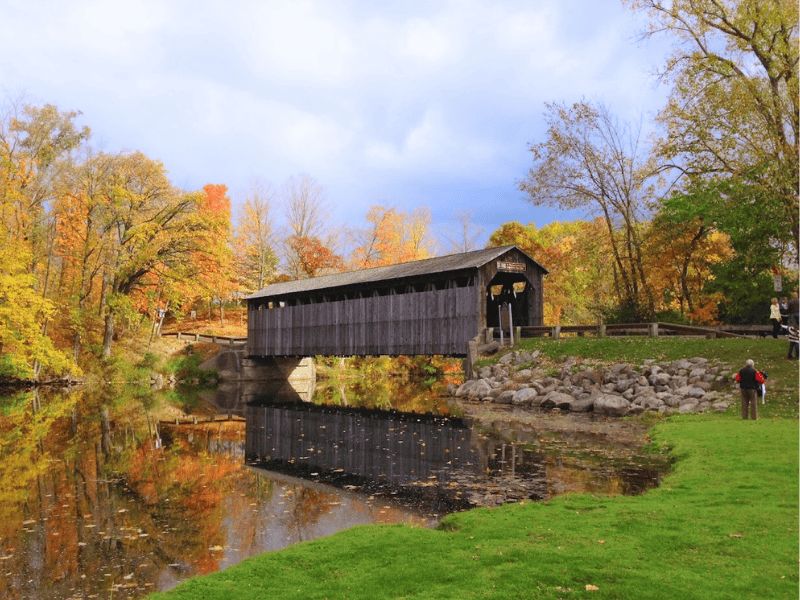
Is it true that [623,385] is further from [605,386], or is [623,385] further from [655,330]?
[655,330]

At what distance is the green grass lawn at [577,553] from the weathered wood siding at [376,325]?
18.8 m

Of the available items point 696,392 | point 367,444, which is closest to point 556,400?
point 696,392

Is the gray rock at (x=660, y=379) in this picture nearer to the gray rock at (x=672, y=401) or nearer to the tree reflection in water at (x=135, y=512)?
the gray rock at (x=672, y=401)

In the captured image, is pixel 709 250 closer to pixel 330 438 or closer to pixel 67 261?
pixel 330 438

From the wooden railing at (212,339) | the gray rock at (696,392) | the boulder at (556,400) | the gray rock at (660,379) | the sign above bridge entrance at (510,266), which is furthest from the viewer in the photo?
the wooden railing at (212,339)

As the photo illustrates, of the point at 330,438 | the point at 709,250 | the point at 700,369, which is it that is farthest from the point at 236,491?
the point at 709,250

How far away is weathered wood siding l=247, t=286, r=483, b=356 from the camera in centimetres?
2834

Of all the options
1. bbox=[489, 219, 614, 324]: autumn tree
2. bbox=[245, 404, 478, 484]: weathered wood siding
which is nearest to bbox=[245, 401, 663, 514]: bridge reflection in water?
bbox=[245, 404, 478, 484]: weathered wood siding

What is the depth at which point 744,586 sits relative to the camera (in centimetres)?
510

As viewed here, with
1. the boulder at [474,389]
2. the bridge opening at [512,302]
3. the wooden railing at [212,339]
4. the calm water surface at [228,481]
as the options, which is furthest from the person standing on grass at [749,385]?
the wooden railing at [212,339]

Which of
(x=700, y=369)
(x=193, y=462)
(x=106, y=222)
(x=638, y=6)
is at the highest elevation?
(x=638, y=6)

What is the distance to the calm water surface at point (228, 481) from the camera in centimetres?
751

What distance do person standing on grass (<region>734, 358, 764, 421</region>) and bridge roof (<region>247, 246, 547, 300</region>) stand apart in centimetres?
1353

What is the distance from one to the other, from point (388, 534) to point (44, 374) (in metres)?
34.3
